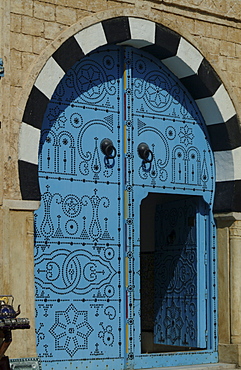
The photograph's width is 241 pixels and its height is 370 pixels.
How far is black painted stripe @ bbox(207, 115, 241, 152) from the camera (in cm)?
847

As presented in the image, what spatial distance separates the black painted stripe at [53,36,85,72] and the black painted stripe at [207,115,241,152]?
175cm

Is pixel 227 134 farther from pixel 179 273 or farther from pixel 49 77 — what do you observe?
pixel 49 77

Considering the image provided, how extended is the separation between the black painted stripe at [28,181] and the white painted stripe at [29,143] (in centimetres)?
5

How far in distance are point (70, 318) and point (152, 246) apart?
265cm

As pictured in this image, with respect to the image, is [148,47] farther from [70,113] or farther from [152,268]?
[152,268]

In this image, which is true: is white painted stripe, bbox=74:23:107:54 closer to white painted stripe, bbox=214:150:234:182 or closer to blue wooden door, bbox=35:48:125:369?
blue wooden door, bbox=35:48:125:369

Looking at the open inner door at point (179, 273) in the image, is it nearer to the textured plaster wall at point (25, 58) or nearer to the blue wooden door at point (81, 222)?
the textured plaster wall at point (25, 58)

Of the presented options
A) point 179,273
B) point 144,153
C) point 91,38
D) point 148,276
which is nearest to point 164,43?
point 91,38

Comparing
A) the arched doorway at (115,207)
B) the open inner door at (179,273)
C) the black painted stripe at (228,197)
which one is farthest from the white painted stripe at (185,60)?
the open inner door at (179,273)

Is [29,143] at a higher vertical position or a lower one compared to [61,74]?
lower

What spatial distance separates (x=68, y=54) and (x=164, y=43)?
42.6 inches

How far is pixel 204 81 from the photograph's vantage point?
8328 millimetres

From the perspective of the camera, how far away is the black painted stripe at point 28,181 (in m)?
7.01

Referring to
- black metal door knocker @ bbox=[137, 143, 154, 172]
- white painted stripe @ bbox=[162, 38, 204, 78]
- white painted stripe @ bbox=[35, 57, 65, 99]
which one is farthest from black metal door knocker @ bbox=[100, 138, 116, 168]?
white painted stripe @ bbox=[162, 38, 204, 78]
